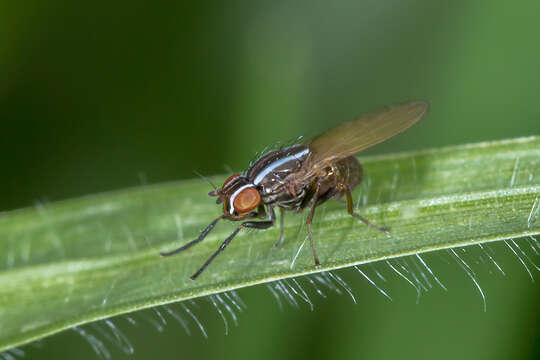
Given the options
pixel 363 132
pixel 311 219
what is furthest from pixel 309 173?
pixel 363 132

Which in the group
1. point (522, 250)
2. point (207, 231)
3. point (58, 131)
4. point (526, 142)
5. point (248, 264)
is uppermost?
point (58, 131)

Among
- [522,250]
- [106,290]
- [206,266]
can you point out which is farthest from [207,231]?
[522,250]

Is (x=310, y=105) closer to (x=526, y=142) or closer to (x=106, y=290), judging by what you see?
(x=526, y=142)

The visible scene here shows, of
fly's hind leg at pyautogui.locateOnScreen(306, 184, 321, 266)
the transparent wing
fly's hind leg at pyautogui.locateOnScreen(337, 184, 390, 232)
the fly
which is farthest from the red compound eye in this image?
Answer: fly's hind leg at pyautogui.locateOnScreen(337, 184, 390, 232)

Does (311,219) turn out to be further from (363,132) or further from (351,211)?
(363,132)

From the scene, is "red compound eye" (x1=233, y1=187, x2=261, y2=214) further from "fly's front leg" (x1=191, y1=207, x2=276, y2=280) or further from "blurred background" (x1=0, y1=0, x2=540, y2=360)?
"blurred background" (x1=0, y1=0, x2=540, y2=360)

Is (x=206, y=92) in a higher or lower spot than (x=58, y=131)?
lower

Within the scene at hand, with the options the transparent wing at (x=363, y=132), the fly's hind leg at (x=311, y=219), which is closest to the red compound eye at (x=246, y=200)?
the fly's hind leg at (x=311, y=219)
